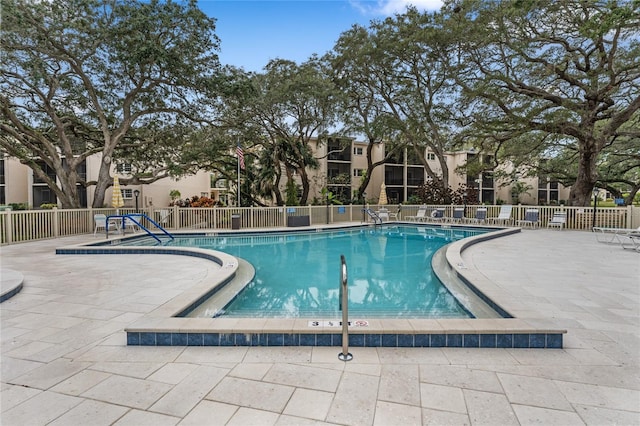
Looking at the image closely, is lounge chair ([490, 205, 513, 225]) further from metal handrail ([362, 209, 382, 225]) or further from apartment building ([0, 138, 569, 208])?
apartment building ([0, 138, 569, 208])

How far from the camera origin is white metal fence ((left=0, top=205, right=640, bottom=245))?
10000 millimetres

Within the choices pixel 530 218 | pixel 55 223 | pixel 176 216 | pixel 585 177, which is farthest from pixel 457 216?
pixel 55 223

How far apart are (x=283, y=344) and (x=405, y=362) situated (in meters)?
1.07

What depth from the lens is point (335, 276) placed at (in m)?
6.41

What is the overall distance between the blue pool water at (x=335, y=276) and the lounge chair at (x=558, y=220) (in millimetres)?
4281

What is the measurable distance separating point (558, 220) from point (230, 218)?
1364cm

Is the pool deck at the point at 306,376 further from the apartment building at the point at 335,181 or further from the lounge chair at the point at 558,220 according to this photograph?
the apartment building at the point at 335,181

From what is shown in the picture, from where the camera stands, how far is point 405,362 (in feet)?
8.77

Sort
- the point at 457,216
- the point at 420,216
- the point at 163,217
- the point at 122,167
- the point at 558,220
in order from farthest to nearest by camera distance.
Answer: the point at 122,167, the point at 420,216, the point at 457,216, the point at 163,217, the point at 558,220

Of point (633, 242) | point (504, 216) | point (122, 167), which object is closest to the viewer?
point (633, 242)

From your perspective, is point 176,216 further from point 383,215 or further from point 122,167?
point 383,215

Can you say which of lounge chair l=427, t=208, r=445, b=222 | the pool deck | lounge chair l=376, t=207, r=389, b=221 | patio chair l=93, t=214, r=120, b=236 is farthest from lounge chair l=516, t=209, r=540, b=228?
patio chair l=93, t=214, r=120, b=236

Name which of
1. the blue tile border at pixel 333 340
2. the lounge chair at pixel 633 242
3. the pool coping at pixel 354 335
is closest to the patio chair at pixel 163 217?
the pool coping at pixel 354 335

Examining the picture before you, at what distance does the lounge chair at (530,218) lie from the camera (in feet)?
46.1
